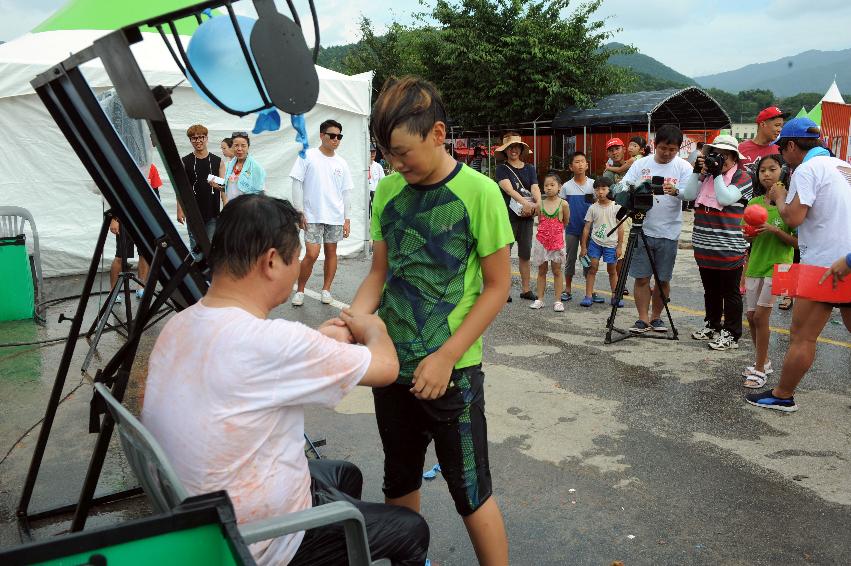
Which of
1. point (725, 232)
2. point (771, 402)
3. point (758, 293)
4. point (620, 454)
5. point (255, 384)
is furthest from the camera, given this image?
point (725, 232)

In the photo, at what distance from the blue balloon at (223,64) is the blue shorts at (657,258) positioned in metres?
4.83

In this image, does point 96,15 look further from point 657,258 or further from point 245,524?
point 245,524

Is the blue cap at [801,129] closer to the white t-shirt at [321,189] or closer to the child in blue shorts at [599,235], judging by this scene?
the child in blue shorts at [599,235]

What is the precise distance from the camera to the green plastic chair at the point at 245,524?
4.85 ft

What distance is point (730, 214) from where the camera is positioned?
553cm

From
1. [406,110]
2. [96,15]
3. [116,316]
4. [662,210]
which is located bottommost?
[116,316]

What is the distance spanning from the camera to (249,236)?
178 centimetres

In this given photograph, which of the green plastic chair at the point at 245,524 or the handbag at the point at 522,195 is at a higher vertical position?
the handbag at the point at 522,195

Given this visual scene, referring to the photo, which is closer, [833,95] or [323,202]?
[323,202]

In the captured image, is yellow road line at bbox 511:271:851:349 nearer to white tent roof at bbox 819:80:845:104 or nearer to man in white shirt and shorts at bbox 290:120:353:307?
man in white shirt and shorts at bbox 290:120:353:307

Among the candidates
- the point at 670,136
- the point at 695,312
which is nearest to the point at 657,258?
the point at 670,136

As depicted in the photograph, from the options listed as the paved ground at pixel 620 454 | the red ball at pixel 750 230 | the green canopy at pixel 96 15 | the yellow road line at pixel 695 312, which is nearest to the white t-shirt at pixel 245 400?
the paved ground at pixel 620 454

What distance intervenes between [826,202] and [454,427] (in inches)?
123

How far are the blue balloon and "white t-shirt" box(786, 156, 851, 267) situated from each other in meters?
3.52
